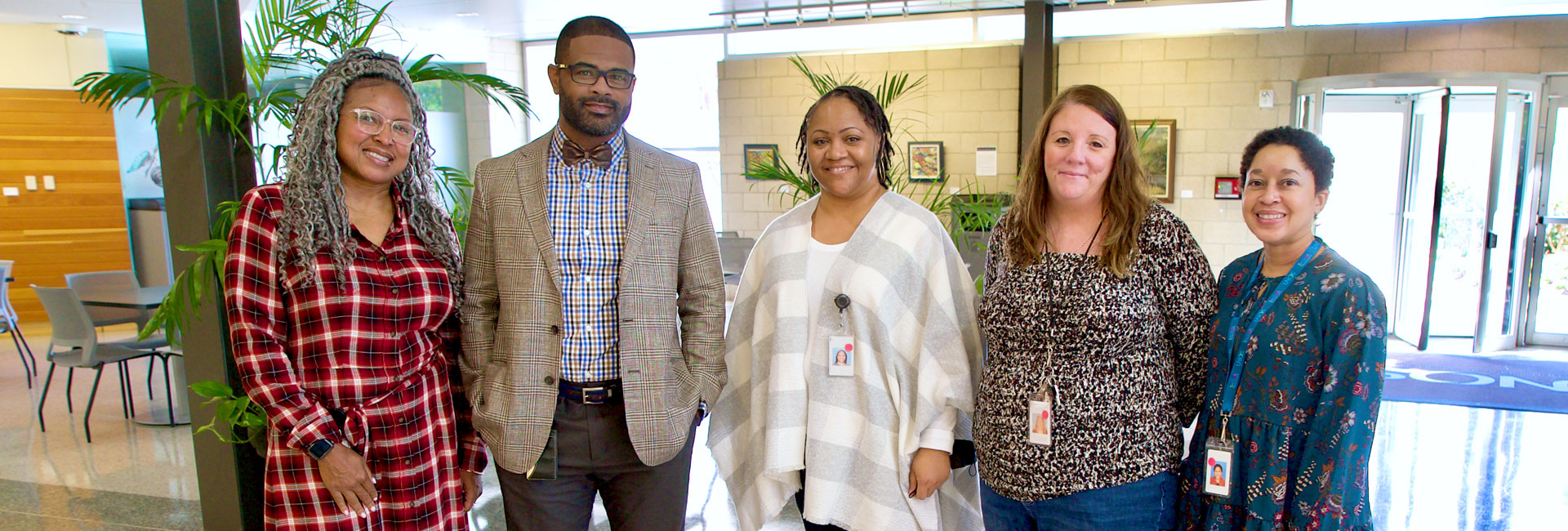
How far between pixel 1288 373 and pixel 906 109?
6.72m

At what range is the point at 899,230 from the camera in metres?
1.74

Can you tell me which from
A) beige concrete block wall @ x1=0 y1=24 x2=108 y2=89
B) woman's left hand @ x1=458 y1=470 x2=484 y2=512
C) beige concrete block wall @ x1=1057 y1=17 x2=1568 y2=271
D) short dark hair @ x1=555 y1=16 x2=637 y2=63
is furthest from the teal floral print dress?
beige concrete block wall @ x1=0 y1=24 x2=108 y2=89

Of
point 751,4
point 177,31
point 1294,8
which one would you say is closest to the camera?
point 177,31

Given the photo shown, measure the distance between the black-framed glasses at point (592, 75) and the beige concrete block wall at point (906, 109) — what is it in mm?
5906

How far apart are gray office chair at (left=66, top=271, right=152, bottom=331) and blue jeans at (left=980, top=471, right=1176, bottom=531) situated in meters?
5.37

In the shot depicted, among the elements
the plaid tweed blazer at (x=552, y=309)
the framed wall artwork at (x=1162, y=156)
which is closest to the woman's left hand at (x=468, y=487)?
the plaid tweed blazer at (x=552, y=309)

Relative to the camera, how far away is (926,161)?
7.99 m

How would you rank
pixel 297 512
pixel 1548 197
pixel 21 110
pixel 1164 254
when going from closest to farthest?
pixel 1164 254
pixel 297 512
pixel 1548 197
pixel 21 110

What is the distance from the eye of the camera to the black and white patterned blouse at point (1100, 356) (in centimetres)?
153

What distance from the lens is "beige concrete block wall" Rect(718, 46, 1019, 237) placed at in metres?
7.71

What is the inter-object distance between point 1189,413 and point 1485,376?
5.66 meters

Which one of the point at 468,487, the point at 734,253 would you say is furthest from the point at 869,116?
the point at 734,253

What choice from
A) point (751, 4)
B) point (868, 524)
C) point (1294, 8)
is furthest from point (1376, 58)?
point (868, 524)

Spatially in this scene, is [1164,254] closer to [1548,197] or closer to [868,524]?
[868,524]
